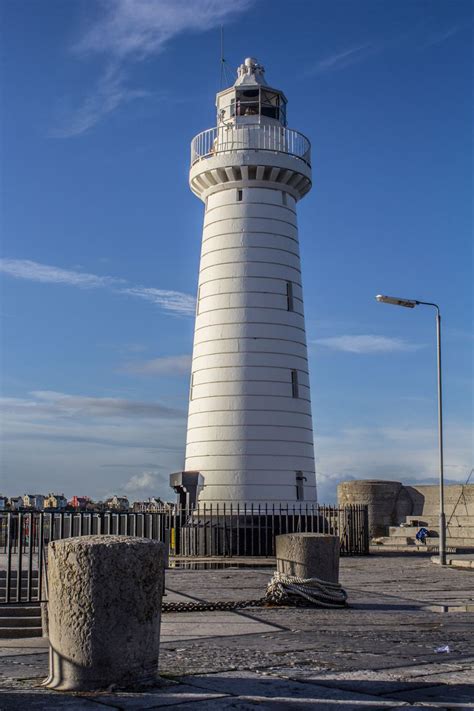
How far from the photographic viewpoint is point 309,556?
573 inches

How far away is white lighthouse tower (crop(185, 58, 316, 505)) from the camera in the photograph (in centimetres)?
2922

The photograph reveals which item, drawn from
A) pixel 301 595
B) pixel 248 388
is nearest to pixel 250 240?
pixel 248 388

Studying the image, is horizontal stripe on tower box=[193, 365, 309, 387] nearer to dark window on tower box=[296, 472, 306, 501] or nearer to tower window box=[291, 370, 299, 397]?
tower window box=[291, 370, 299, 397]

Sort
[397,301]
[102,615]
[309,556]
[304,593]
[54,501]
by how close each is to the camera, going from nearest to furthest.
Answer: [102,615] < [304,593] < [309,556] < [397,301] < [54,501]

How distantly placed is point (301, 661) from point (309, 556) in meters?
5.33

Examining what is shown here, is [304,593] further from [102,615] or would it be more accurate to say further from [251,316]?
[251,316]

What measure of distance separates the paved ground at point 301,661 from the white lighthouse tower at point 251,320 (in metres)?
13.1

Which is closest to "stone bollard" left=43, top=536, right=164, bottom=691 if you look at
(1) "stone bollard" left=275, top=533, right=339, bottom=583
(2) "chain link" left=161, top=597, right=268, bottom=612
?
Result: (2) "chain link" left=161, top=597, right=268, bottom=612

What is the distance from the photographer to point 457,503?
37406 mm

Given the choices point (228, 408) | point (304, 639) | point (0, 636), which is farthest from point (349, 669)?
point (228, 408)

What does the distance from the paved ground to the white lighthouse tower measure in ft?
43.1

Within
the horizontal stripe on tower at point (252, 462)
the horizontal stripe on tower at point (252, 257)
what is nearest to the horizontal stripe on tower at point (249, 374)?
the horizontal stripe on tower at point (252, 462)

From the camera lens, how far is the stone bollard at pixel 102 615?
7.67 meters

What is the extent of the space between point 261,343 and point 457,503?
12888mm
